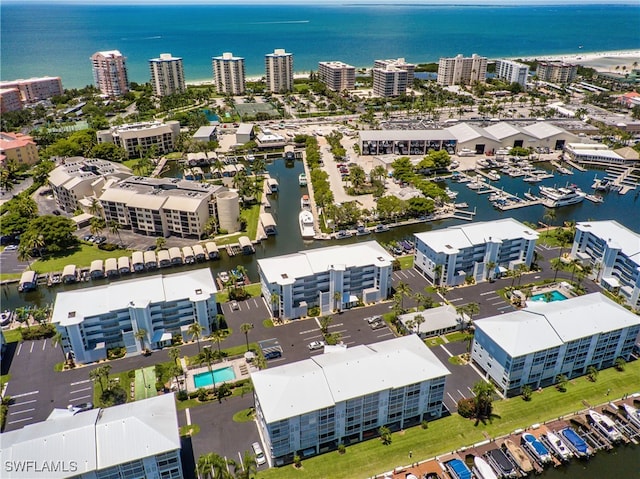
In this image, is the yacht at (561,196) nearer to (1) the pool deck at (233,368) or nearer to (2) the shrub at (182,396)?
(1) the pool deck at (233,368)

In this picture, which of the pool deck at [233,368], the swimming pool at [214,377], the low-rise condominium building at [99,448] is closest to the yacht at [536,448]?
the pool deck at [233,368]

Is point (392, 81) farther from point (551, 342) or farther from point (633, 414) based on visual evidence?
point (633, 414)

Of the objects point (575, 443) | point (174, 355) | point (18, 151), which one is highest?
point (18, 151)

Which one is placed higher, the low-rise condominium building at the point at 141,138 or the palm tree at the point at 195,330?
the low-rise condominium building at the point at 141,138

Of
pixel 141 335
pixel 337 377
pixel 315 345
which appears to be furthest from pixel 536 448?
pixel 141 335

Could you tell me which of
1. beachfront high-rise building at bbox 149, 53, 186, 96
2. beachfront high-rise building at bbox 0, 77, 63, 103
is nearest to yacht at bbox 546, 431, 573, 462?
beachfront high-rise building at bbox 149, 53, 186, 96

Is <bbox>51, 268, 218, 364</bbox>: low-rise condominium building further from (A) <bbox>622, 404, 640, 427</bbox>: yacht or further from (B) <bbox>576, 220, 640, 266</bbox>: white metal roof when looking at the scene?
(B) <bbox>576, 220, 640, 266</bbox>: white metal roof
